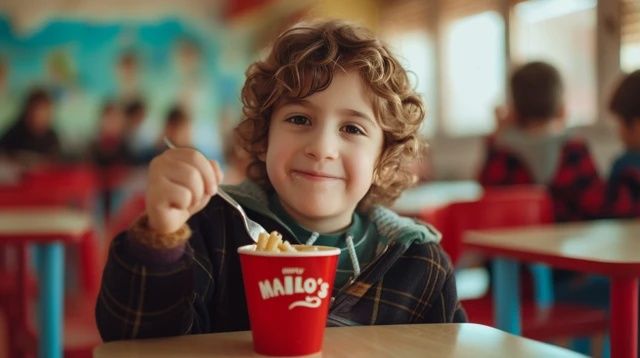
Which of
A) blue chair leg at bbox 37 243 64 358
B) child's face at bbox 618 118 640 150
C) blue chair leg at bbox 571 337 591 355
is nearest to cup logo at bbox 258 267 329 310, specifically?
blue chair leg at bbox 37 243 64 358

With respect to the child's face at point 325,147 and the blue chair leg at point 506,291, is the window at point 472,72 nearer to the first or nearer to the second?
the blue chair leg at point 506,291

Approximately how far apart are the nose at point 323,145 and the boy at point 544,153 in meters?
1.92

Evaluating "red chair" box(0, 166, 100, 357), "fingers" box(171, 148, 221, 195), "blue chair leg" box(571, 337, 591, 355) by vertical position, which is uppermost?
"fingers" box(171, 148, 221, 195)

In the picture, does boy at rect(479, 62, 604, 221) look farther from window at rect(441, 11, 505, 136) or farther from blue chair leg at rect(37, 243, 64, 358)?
window at rect(441, 11, 505, 136)

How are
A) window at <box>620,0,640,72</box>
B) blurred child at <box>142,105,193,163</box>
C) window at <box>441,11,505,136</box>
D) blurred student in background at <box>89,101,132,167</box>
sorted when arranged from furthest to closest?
blurred child at <box>142,105,193,163</box>, blurred student in background at <box>89,101,132,167</box>, window at <box>441,11,505,136</box>, window at <box>620,0,640,72</box>

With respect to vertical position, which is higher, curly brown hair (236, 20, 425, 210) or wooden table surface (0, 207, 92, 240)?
curly brown hair (236, 20, 425, 210)

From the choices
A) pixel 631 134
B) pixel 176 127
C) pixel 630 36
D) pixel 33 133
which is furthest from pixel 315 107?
pixel 176 127

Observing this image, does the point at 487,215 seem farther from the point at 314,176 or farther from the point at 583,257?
the point at 314,176

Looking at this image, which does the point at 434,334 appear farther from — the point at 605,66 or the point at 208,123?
the point at 208,123

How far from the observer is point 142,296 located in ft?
2.79

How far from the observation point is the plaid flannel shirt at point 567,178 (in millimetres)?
2770

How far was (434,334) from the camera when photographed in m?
0.85

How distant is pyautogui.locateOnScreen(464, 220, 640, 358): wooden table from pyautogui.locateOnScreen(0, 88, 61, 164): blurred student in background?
5572mm

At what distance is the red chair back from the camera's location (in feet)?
6.71
